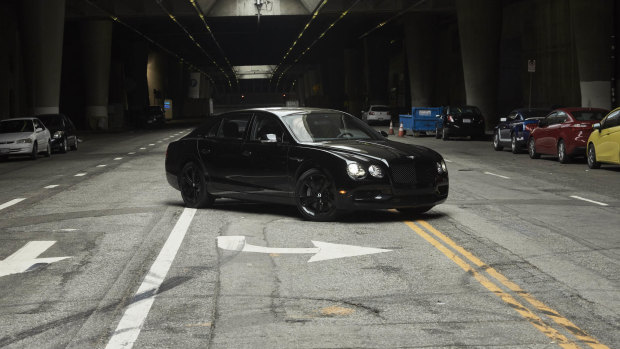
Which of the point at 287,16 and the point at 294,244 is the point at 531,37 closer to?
the point at 287,16

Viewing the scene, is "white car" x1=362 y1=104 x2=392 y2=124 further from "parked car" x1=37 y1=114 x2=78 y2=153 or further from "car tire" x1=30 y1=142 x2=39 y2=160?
"car tire" x1=30 y1=142 x2=39 y2=160

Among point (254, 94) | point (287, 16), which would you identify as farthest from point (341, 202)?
point (254, 94)

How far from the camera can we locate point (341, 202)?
11812mm

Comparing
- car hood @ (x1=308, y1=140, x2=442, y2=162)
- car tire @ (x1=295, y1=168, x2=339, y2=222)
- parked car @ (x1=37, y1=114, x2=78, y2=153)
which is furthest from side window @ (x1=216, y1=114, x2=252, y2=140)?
parked car @ (x1=37, y1=114, x2=78, y2=153)

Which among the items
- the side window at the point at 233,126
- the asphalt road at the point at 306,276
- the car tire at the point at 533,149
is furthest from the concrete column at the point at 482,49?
the side window at the point at 233,126

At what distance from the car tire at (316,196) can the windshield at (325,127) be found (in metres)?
0.65

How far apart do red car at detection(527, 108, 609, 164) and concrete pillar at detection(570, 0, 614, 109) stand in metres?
11.4

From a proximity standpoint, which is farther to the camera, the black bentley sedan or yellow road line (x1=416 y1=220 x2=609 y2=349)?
the black bentley sedan

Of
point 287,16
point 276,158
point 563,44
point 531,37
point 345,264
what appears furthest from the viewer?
point 287,16

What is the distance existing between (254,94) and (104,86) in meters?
130

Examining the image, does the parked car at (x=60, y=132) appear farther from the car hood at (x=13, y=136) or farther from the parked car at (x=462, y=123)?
the parked car at (x=462, y=123)

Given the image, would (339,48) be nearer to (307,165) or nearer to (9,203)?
(9,203)

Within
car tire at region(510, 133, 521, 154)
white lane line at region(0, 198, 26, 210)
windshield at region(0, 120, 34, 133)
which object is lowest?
white lane line at region(0, 198, 26, 210)

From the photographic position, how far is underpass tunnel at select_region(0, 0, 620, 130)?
47.8 metres
